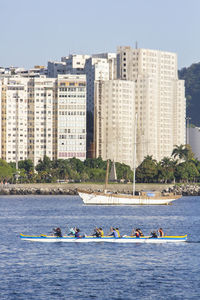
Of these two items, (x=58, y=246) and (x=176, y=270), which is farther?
(x=58, y=246)

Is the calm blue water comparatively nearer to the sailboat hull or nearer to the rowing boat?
the rowing boat

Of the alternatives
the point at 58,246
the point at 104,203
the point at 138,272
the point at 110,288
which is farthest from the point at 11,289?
the point at 104,203

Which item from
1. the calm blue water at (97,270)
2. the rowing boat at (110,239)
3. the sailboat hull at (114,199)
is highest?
the sailboat hull at (114,199)

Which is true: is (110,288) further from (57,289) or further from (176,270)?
(176,270)

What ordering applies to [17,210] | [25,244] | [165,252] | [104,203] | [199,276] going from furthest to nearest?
[104,203]
[17,210]
[25,244]
[165,252]
[199,276]

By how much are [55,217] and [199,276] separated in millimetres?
79281

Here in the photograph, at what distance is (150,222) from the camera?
138 meters

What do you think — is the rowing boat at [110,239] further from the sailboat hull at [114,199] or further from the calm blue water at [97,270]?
the sailboat hull at [114,199]

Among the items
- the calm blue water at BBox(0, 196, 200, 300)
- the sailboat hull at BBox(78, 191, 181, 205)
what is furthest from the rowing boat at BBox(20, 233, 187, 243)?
the sailboat hull at BBox(78, 191, 181, 205)

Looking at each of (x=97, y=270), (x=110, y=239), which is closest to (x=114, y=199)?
(x=110, y=239)

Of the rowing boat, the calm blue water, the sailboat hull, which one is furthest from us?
the sailboat hull

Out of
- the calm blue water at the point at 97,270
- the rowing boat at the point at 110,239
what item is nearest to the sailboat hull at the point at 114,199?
the calm blue water at the point at 97,270

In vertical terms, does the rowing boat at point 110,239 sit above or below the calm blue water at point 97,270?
above

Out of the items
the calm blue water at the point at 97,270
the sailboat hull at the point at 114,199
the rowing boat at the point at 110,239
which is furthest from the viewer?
the sailboat hull at the point at 114,199
